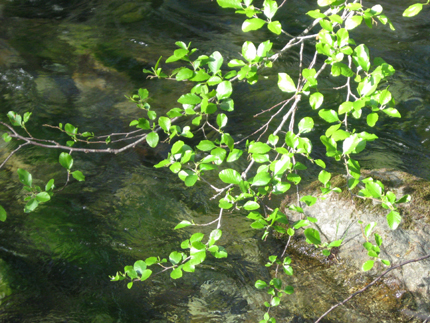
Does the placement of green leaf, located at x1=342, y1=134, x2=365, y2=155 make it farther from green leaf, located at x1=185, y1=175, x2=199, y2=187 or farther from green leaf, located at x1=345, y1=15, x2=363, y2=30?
green leaf, located at x1=185, y1=175, x2=199, y2=187

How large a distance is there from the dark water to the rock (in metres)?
0.65

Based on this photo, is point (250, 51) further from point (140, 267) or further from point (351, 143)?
point (140, 267)

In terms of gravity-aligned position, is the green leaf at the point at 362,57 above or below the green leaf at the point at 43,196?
above

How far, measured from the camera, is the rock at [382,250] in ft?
10.8

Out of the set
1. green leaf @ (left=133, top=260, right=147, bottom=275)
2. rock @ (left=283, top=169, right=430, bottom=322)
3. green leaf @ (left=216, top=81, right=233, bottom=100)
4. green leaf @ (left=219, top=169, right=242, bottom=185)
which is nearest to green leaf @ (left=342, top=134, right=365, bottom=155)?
green leaf @ (left=219, top=169, right=242, bottom=185)

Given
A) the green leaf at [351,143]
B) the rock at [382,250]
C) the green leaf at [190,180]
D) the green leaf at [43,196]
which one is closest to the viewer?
the green leaf at [351,143]

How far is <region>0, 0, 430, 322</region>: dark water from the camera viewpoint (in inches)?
138

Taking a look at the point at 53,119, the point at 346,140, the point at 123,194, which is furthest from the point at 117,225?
the point at 346,140

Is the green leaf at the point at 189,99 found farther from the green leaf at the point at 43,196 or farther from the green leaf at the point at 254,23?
the green leaf at the point at 43,196

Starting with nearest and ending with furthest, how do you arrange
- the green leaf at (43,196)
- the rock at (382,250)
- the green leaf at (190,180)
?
the green leaf at (190,180)
the green leaf at (43,196)
the rock at (382,250)

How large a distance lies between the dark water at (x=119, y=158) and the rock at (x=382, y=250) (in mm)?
645

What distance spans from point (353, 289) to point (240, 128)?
307cm

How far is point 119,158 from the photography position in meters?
5.29

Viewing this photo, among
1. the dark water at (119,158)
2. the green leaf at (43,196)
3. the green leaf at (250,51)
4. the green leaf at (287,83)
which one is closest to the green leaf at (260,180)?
the green leaf at (287,83)
